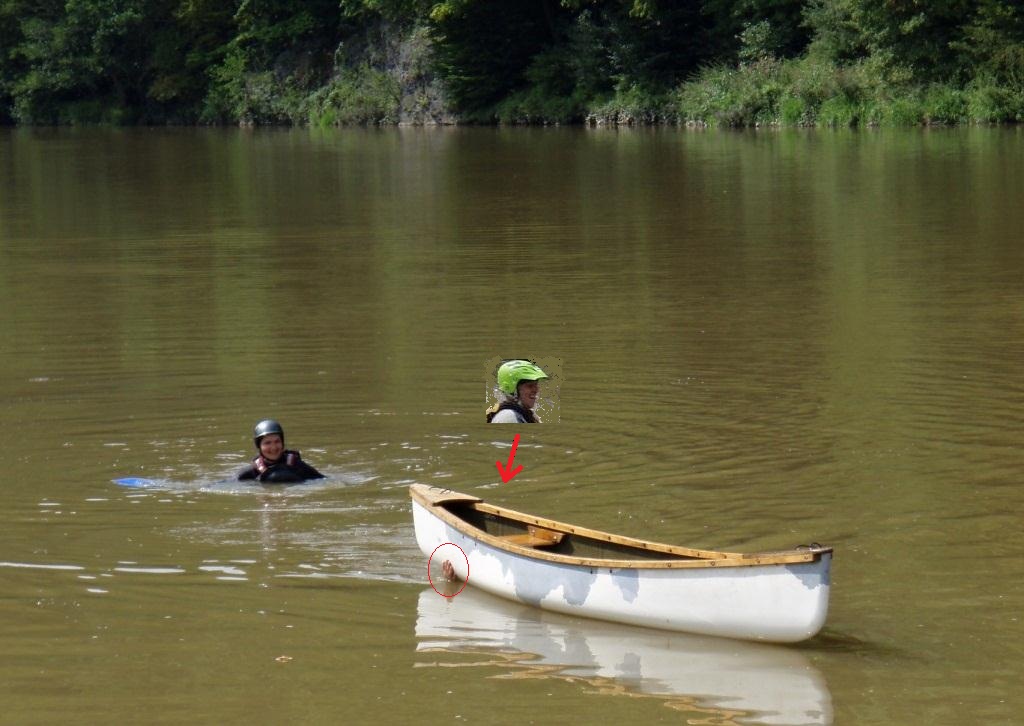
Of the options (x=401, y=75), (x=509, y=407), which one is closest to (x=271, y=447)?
(x=509, y=407)

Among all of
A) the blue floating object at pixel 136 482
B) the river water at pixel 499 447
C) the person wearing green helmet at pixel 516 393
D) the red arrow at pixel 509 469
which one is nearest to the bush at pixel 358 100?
the river water at pixel 499 447

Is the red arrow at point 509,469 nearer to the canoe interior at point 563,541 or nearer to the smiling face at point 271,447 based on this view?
the smiling face at point 271,447

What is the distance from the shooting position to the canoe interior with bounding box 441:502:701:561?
8961 millimetres

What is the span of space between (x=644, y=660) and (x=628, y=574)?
0.43 meters

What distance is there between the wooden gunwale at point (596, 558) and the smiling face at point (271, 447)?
2.01 m

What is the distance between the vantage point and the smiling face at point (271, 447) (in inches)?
485

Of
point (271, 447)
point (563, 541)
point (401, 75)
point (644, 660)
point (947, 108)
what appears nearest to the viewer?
point (644, 660)

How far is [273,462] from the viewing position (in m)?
12.3

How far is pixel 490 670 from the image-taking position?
336 inches

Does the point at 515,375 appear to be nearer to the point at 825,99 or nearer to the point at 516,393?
the point at 516,393

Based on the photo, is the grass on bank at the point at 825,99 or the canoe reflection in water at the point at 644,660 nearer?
the canoe reflection in water at the point at 644,660

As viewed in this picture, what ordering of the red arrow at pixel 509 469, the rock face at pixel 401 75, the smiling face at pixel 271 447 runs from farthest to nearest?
the rock face at pixel 401 75 → the red arrow at pixel 509 469 → the smiling face at pixel 271 447

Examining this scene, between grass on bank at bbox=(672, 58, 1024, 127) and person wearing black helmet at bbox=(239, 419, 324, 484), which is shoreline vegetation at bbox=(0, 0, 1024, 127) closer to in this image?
grass on bank at bbox=(672, 58, 1024, 127)

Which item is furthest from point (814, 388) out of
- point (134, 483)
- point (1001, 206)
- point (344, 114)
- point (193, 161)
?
point (344, 114)
